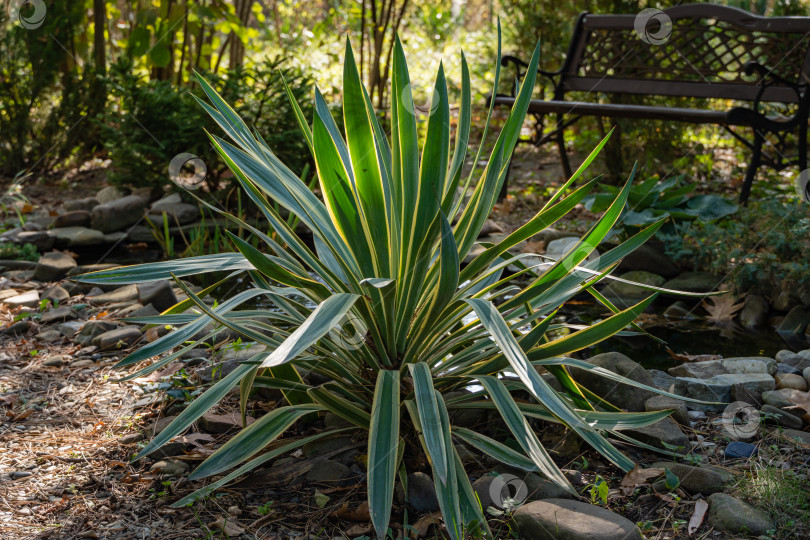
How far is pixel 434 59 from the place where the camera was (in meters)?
8.52

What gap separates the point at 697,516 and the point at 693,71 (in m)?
3.96

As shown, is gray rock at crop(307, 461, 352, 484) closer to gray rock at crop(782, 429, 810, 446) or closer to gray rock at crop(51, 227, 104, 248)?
gray rock at crop(782, 429, 810, 446)

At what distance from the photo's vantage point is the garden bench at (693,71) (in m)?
4.11

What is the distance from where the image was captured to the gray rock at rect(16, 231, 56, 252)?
3967 millimetres

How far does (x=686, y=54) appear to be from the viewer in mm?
4840

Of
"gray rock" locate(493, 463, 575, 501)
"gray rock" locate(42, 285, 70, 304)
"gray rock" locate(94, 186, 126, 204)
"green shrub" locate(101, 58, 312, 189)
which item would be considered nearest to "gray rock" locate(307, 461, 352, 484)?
"gray rock" locate(493, 463, 575, 501)

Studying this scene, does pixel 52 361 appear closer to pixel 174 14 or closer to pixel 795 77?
pixel 174 14

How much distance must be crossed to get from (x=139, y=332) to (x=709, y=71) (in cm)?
399

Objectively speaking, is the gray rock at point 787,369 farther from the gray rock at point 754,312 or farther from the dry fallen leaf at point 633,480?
the dry fallen leaf at point 633,480

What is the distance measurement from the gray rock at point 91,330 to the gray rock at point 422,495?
1.56m

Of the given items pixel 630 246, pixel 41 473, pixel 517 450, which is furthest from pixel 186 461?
pixel 630 246

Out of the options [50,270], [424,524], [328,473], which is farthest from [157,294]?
[424,524]

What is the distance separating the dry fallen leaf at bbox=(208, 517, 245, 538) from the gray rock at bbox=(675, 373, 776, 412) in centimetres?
138

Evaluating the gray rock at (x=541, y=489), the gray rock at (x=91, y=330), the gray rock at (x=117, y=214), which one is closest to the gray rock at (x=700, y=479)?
the gray rock at (x=541, y=489)
